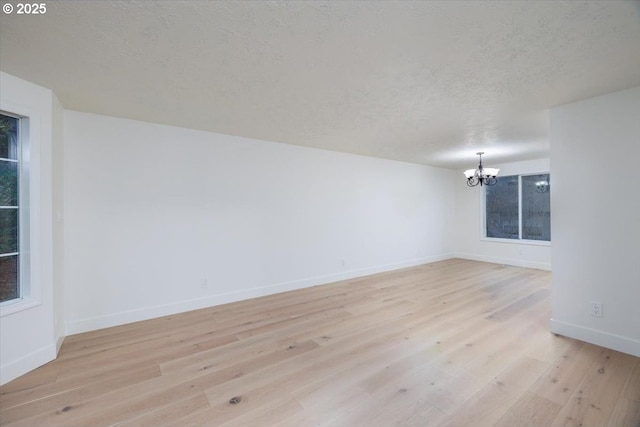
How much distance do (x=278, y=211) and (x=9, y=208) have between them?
9.15ft

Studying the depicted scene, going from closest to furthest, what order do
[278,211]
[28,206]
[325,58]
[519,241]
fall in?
1. [325,58]
2. [28,206]
3. [278,211]
4. [519,241]

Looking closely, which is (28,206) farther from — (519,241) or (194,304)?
(519,241)

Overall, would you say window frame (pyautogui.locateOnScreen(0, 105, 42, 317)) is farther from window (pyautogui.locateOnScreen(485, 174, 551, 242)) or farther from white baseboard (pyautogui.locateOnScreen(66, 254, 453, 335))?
window (pyautogui.locateOnScreen(485, 174, 551, 242))

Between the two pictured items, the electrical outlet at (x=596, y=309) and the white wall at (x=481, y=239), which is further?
the white wall at (x=481, y=239)

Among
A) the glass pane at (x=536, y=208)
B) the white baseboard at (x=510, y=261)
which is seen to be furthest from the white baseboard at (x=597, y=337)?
the glass pane at (x=536, y=208)

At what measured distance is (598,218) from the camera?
2.58 m

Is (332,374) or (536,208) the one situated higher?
(536,208)

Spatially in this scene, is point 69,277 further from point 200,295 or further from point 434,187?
point 434,187

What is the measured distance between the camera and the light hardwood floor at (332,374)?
171cm

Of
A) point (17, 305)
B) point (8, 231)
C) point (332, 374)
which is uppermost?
point (8, 231)

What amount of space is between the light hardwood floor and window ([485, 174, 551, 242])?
10.9 feet

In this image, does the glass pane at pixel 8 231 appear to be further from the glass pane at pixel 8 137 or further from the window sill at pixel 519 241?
the window sill at pixel 519 241

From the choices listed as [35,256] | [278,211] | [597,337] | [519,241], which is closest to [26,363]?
[35,256]

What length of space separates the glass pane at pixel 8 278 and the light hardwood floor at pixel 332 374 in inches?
25.9
